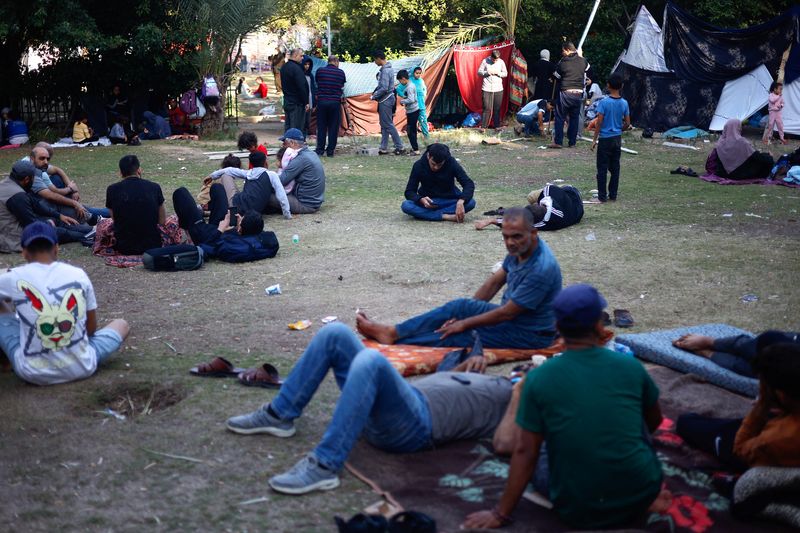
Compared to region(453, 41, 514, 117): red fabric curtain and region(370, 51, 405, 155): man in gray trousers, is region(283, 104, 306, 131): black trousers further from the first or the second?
region(453, 41, 514, 117): red fabric curtain

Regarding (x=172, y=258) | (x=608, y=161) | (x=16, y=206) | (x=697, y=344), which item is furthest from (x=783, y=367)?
(x=608, y=161)

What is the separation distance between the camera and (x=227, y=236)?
365 inches

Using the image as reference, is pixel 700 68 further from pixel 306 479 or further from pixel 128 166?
pixel 306 479

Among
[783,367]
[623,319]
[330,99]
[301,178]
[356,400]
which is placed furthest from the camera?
[330,99]

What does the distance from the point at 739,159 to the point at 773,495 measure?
37.0ft

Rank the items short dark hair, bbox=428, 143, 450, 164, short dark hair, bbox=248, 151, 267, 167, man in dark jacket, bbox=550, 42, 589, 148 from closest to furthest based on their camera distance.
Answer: short dark hair, bbox=428, 143, 450, 164 < short dark hair, bbox=248, 151, 267, 167 < man in dark jacket, bbox=550, 42, 589, 148

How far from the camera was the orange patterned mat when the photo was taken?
18.4 ft

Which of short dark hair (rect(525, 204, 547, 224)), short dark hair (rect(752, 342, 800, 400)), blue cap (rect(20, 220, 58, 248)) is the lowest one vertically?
short dark hair (rect(525, 204, 547, 224))

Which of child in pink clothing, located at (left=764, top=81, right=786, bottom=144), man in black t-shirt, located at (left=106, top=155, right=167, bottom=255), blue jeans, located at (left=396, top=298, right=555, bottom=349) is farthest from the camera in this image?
child in pink clothing, located at (left=764, top=81, right=786, bottom=144)

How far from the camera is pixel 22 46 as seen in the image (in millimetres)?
20406

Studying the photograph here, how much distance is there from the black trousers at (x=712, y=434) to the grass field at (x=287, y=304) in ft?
6.06

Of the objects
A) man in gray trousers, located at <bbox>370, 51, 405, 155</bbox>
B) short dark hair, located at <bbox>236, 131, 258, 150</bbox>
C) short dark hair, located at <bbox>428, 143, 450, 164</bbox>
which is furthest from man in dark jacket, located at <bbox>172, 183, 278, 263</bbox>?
man in gray trousers, located at <bbox>370, 51, 405, 155</bbox>

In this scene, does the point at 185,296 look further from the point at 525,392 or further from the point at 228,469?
the point at 525,392

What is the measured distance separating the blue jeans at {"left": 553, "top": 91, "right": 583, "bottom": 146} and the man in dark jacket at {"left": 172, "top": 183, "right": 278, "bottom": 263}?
9900 millimetres
